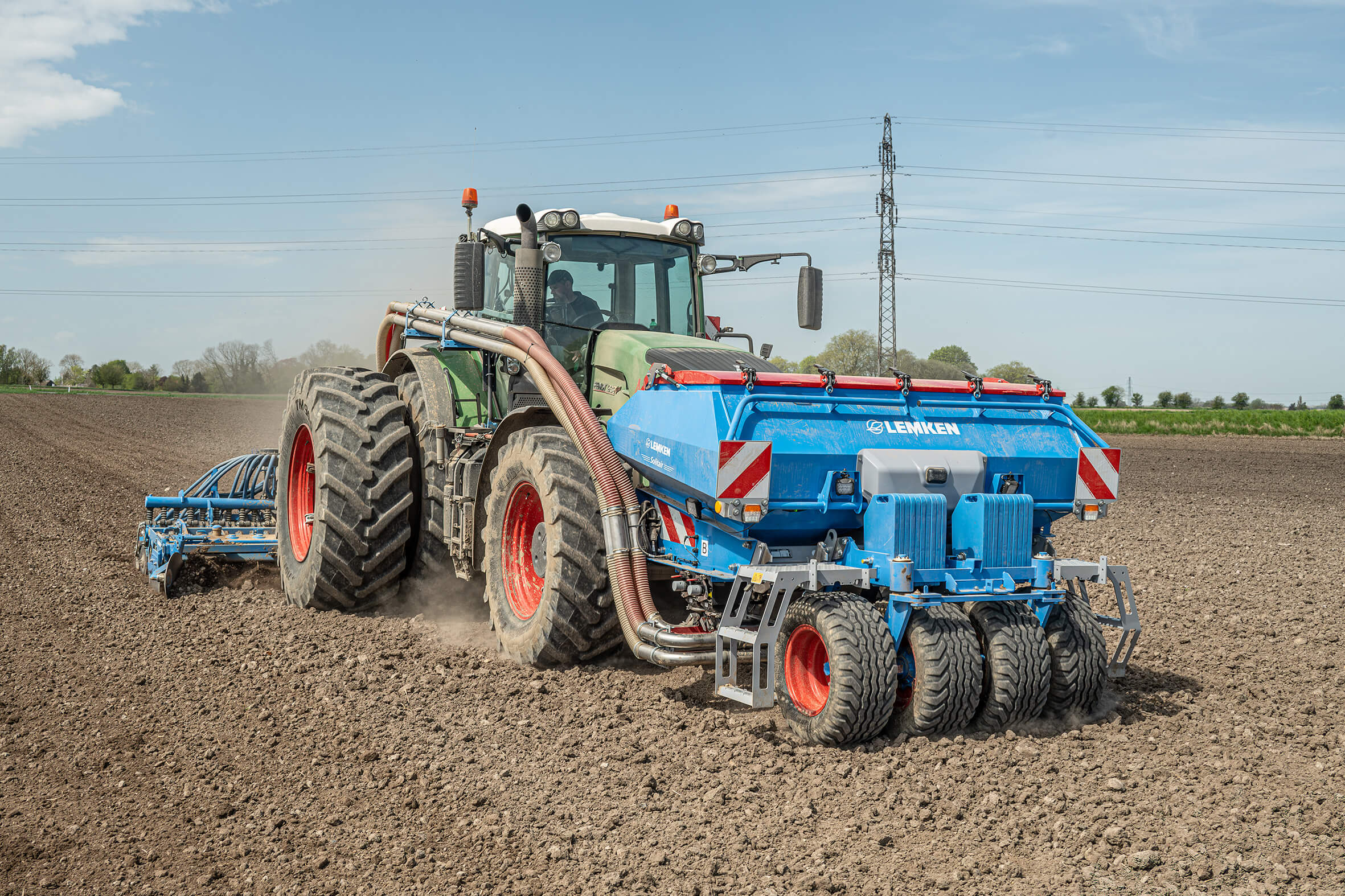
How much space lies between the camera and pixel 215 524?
32.4 feet

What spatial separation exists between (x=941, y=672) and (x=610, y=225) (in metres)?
3.93

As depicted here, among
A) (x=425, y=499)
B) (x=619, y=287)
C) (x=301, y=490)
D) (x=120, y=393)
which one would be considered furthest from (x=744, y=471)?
(x=120, y=393)

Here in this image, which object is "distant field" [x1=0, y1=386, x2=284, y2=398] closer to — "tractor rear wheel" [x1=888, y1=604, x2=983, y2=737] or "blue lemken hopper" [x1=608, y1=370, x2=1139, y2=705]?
"blue lemken hopper" [x1=608, y1=370, x2=1139, y2=705]

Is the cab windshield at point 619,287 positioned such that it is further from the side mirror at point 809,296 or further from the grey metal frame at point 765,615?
the grey metal frame at point 765,615

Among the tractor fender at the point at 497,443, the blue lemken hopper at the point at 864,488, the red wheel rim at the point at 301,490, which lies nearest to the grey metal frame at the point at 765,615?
the blue lemken hopper at the point at 864,488

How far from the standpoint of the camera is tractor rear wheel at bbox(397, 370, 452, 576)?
7883mm

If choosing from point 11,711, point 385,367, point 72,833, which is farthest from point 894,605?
point 385,367

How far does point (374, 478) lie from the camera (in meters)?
7.72

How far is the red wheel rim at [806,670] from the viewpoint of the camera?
5262 mm

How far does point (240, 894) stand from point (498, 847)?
897mm

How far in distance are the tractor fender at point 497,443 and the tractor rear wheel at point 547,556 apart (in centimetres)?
13

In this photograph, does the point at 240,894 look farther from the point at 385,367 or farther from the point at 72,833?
the point at 385,367

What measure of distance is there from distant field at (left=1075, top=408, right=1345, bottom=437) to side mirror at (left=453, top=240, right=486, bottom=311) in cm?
3481

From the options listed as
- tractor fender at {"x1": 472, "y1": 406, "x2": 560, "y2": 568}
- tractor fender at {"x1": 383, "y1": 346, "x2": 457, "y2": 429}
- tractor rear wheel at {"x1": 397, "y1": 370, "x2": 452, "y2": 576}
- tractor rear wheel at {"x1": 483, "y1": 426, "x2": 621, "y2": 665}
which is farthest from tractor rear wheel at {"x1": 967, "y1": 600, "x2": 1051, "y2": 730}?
tractor fender at {"x1": 383, "y1": 346, "x2": 457, "y2": 429}
